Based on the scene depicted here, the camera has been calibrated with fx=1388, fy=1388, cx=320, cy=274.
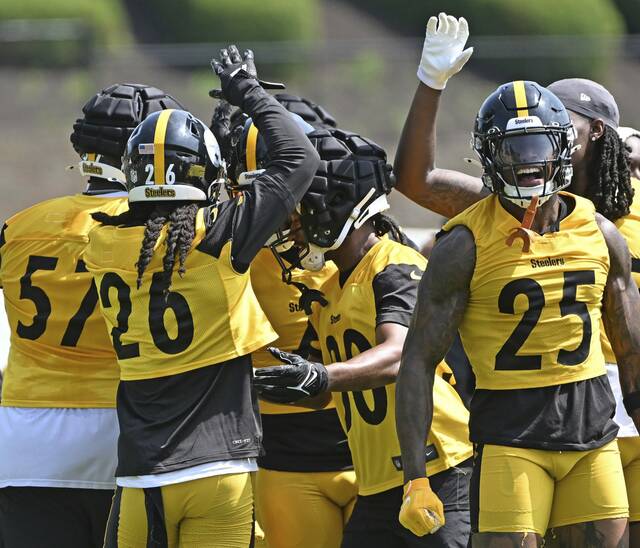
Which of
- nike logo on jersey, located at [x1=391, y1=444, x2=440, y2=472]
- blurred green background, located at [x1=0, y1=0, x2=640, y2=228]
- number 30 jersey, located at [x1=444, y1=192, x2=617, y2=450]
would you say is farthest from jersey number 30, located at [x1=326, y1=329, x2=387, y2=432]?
blurred green background, located at [x1=0, y1=0, x2=640, y2=228]

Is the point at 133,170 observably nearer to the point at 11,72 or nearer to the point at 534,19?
the point at 11,72

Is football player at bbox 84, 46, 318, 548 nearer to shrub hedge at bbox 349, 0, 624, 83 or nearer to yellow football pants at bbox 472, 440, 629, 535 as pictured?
yellow football pants at bbox 472, 440, 629, 535

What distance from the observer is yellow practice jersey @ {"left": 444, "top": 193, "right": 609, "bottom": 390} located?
4.66 metres

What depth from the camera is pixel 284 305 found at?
19.1 ft

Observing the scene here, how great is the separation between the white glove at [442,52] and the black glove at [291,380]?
1.52m

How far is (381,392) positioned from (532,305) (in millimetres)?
869

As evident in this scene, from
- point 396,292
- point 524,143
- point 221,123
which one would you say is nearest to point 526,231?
point 524,143

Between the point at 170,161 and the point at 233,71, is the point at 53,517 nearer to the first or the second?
the point at 170,161

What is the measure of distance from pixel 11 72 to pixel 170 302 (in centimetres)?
1942

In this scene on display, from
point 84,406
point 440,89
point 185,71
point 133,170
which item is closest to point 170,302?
point 133,170

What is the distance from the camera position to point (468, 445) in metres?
5.24

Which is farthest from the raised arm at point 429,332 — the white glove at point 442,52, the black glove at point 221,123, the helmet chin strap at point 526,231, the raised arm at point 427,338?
the black glove at point 221,123

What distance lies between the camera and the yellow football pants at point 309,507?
223 inches

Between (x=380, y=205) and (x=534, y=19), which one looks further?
(x=534, y=19)
